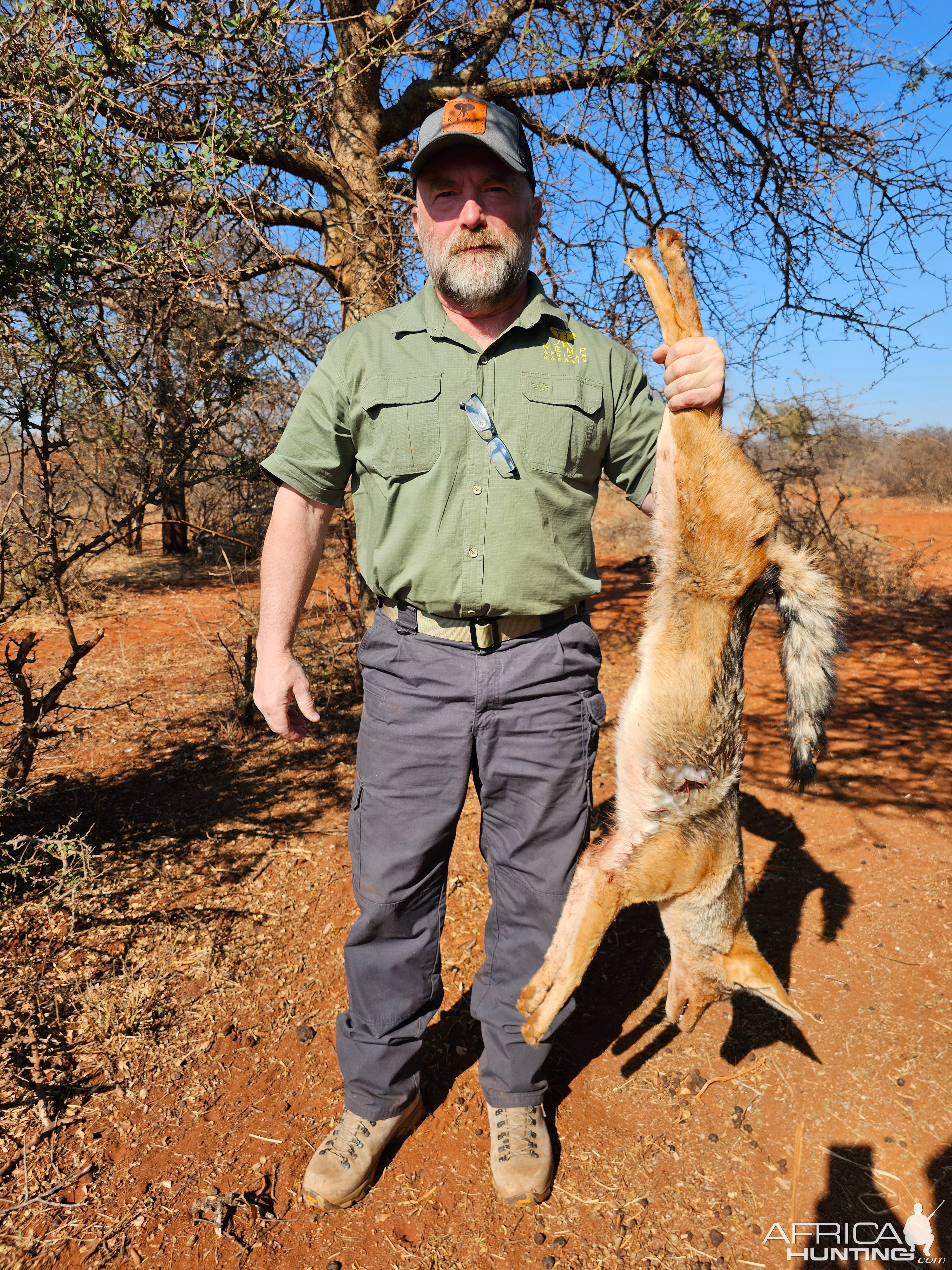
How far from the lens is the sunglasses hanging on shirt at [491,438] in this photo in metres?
2.15

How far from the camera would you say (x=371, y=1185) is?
93.1 inches

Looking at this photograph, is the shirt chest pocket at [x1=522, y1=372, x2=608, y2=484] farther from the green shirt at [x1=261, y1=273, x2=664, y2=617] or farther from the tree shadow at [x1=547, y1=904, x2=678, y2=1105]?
the tree shadow at [x1=547, y1=904, x2=678, y2=1105]

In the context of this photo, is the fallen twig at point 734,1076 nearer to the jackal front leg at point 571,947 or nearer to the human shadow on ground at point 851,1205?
the human shadow on ground at point 851,1205

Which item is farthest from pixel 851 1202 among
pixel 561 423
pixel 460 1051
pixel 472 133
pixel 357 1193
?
pixel 472 133

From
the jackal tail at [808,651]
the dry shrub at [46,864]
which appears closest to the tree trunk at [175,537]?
the dry shrub at [46,864]

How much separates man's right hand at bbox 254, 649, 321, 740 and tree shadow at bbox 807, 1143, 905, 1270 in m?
2.29

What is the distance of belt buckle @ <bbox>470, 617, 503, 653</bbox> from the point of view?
86.4 inches

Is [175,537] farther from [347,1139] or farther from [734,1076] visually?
[734,1076]

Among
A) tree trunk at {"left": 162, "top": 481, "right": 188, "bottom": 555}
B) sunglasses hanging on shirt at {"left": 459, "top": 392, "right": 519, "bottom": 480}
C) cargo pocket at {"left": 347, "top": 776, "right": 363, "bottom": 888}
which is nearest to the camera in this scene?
sunglasses hanging on shirt at {"left": 459, "top": 392, "right": 519, "bottom": 480}

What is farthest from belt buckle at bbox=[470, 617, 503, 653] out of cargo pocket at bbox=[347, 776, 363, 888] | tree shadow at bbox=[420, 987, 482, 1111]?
tree shadow at bbox=[420, 987, 482, 1111]

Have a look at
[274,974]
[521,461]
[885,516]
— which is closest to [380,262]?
[521,461]

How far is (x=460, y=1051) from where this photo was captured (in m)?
2.89

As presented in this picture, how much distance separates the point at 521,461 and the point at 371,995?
1779 millimetres

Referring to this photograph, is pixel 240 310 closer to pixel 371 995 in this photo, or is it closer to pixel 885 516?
pixel 371 995
